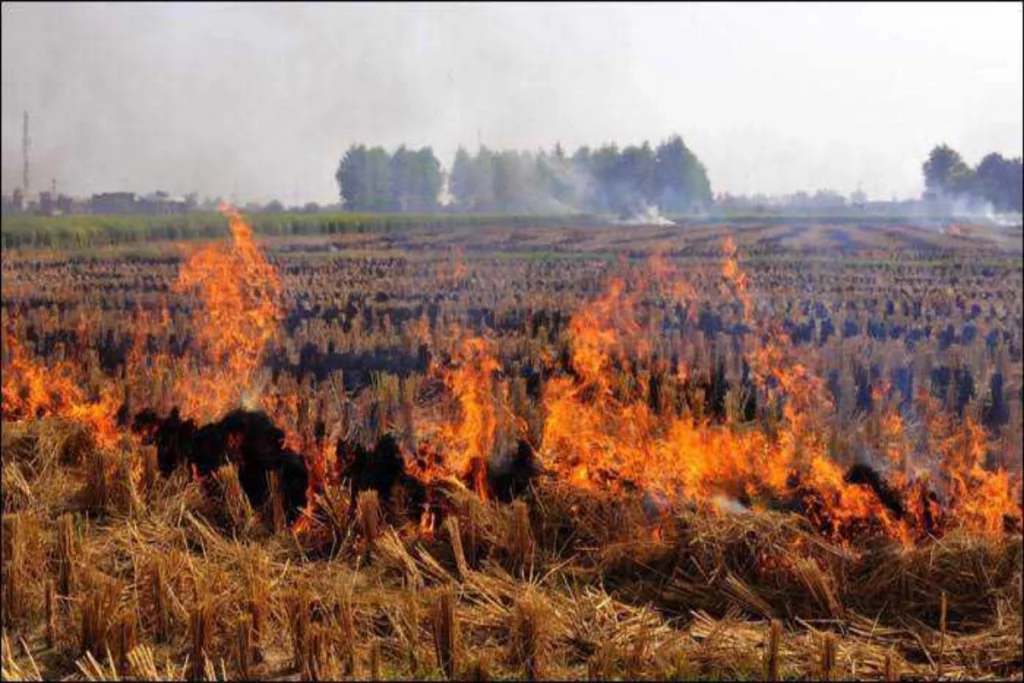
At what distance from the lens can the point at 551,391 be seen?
28.9ft

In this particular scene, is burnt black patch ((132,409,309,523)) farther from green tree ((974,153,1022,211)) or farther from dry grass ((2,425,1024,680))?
green tree ((974,153,1022,211))

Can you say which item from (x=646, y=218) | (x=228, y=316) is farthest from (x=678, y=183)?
(x=228, y=316)

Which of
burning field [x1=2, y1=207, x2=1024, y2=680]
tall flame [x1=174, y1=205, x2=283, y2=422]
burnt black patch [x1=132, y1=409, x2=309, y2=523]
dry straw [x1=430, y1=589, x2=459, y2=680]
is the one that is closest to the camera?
dry straw [x1=430, y1=589, x2=459, y2=680]

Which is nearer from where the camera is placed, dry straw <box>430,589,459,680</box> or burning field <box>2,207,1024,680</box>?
dry straw <box>430,589,459,680</box>

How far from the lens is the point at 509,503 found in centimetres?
647

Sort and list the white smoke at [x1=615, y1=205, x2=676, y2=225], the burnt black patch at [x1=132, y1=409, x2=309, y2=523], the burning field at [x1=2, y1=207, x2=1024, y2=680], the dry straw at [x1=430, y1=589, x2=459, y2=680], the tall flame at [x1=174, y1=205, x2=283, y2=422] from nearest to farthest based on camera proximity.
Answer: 1. the dry straw at [x1=430, y1=589, x2=459, y2=680]
2. the burning field at [x1=2, y1=207, x2=1024, y2=680]
3. the burnt black patch at [x1=132, y1=409, x2=309, y2=523]
4. the tall flame at [x1=174, y1=205, x2=283, y2=422]
5. the white smoke at [x1=615, y1=205, x2=676, y2=225]

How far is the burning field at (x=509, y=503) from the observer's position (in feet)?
15.2

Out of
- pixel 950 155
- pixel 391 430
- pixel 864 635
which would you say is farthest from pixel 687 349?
pixel 950 155

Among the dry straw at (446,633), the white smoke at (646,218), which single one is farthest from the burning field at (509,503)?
the white smoke at (646,218)

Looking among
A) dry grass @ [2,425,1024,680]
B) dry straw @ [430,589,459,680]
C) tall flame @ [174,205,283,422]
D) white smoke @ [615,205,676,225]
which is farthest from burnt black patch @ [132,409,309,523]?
white smoke @ [615,205,676,225]

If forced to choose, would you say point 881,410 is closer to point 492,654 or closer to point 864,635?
point 864,635

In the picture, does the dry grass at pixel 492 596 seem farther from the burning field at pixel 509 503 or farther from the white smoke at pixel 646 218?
the white smoke at pixel 646 218

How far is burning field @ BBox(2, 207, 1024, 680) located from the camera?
4.64 meters

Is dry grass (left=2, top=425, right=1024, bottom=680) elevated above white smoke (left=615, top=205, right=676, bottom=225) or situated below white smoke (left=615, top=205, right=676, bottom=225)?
below
